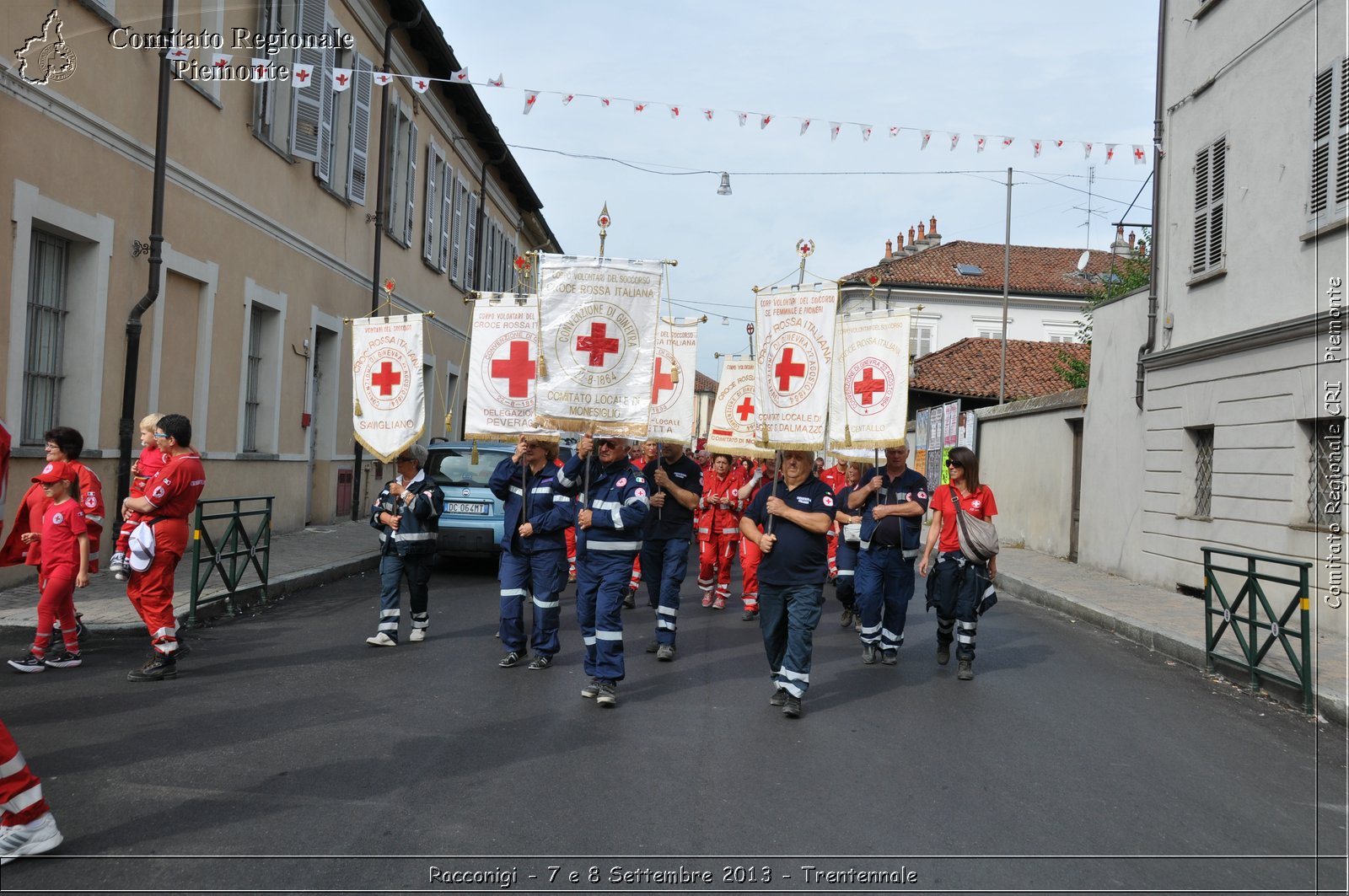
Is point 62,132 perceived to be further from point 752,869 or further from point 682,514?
→ point 752,869

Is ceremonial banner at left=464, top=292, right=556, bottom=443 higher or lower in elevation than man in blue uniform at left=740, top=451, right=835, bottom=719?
higher

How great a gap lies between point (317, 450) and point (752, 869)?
16.0 metres

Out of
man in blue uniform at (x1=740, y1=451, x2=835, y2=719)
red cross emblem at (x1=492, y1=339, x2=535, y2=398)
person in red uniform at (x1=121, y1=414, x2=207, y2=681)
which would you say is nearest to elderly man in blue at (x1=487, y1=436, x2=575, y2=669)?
red cross emblem at (x1=492, y1=339, x2=535, y2=398)

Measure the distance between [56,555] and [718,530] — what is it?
6926 millimetres

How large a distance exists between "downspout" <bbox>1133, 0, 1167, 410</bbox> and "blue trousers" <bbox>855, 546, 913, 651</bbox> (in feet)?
27.0

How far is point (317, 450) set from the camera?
18875mm

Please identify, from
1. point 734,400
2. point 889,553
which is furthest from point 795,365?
point 734,400

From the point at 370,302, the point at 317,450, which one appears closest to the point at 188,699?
the point at 317,450

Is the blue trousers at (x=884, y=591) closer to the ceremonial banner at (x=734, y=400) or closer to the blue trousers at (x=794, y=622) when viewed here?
the blue trousers at (x=794, y=622)

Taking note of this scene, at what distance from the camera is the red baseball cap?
24.2 feet

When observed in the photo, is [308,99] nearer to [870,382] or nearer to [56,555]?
[56,555]

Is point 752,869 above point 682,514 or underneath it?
underneath

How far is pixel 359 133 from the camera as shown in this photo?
19.5 m

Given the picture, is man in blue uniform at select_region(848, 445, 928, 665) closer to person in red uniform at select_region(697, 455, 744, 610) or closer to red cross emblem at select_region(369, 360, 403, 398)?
person in red uniform at select_region(697, 455, 744, 610)
